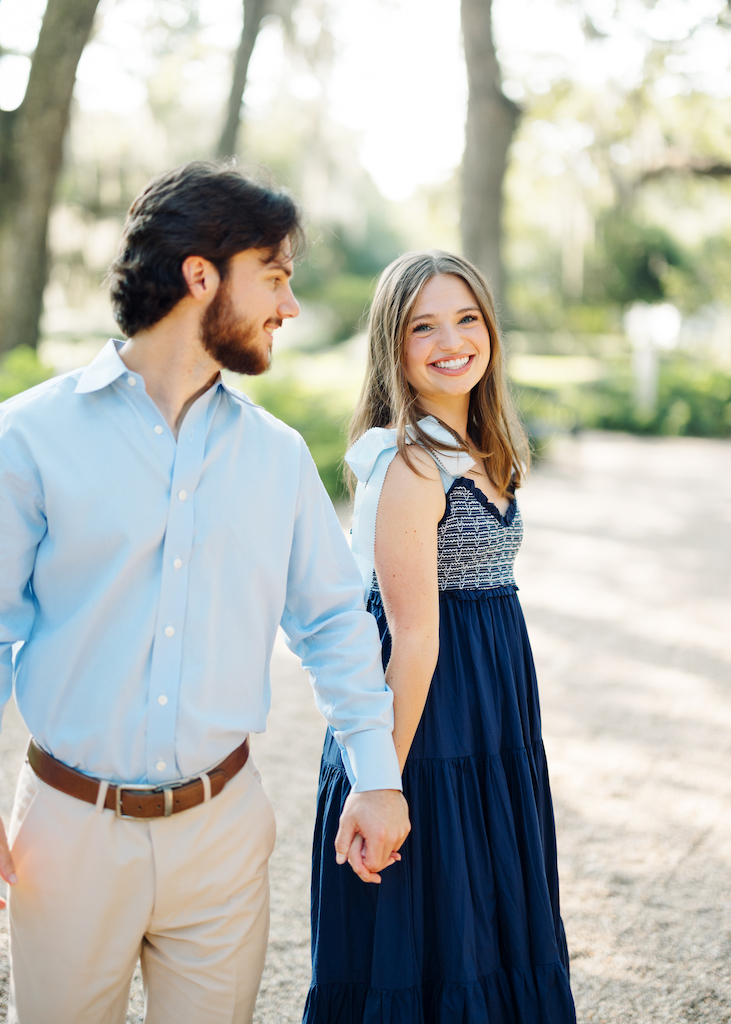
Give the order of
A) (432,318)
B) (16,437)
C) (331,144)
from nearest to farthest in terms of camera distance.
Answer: (16,437), (432,318), (331,144)

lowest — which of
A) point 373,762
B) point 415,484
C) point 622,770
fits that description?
point 622,770

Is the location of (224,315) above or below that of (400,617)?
above

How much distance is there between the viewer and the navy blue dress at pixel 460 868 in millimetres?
1801

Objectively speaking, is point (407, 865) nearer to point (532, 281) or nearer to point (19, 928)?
point (19, 928)

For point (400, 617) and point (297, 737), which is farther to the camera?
point (297, 737)

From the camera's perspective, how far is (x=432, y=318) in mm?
1986

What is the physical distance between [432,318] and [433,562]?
55 centimetres

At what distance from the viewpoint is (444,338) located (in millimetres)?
1962

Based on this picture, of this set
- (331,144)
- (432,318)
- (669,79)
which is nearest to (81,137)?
(331,144)

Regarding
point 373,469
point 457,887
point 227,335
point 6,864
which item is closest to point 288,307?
point 227,335

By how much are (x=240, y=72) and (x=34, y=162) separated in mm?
5676

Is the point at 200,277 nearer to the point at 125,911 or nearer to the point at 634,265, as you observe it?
the point at 125,911

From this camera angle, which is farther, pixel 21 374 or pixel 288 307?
pixel 21 374

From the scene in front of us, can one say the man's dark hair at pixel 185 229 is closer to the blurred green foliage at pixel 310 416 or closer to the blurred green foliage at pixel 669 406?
the blurred green foliage at pixel 310 416
